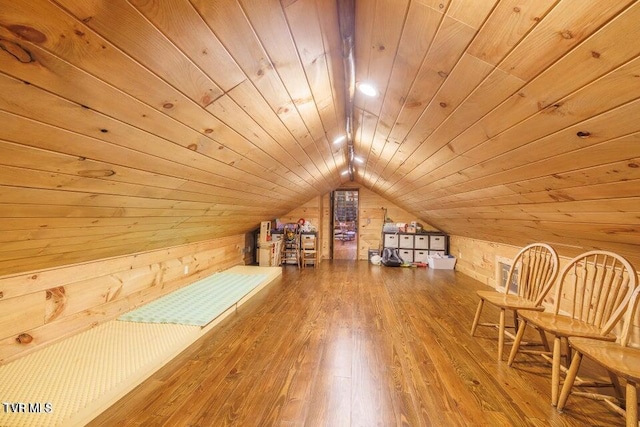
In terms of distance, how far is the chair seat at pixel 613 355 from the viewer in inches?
47.4

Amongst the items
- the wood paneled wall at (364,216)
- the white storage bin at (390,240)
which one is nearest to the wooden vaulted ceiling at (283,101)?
the white storage bin at (390,240)

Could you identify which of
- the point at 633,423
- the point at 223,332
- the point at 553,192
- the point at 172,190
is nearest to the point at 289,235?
the point at 223,332

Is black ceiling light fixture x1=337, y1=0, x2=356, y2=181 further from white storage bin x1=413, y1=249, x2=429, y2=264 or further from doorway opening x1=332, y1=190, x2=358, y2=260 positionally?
doorway opening x1=332, y1=190, x2=358, y2=260

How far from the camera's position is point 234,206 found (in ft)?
11.7

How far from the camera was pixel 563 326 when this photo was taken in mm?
1677

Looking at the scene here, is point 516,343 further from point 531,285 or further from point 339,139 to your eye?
point 339,139

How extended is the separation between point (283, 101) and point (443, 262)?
513 cm

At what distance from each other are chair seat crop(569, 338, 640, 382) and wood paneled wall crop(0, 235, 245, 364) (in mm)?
3344

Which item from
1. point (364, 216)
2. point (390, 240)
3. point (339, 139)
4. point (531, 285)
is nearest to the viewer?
point (531, 285)

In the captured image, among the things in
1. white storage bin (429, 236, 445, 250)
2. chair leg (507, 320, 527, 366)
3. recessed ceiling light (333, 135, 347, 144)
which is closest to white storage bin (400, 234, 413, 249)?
white storage bin (429, 236, 445, 250)

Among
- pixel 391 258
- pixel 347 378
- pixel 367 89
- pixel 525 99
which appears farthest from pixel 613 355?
pixel 391 258

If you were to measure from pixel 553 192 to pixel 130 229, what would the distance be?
3122 millimetres

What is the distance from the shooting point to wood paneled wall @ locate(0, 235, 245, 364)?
1.88m

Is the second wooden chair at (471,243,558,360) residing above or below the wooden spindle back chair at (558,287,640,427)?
above
